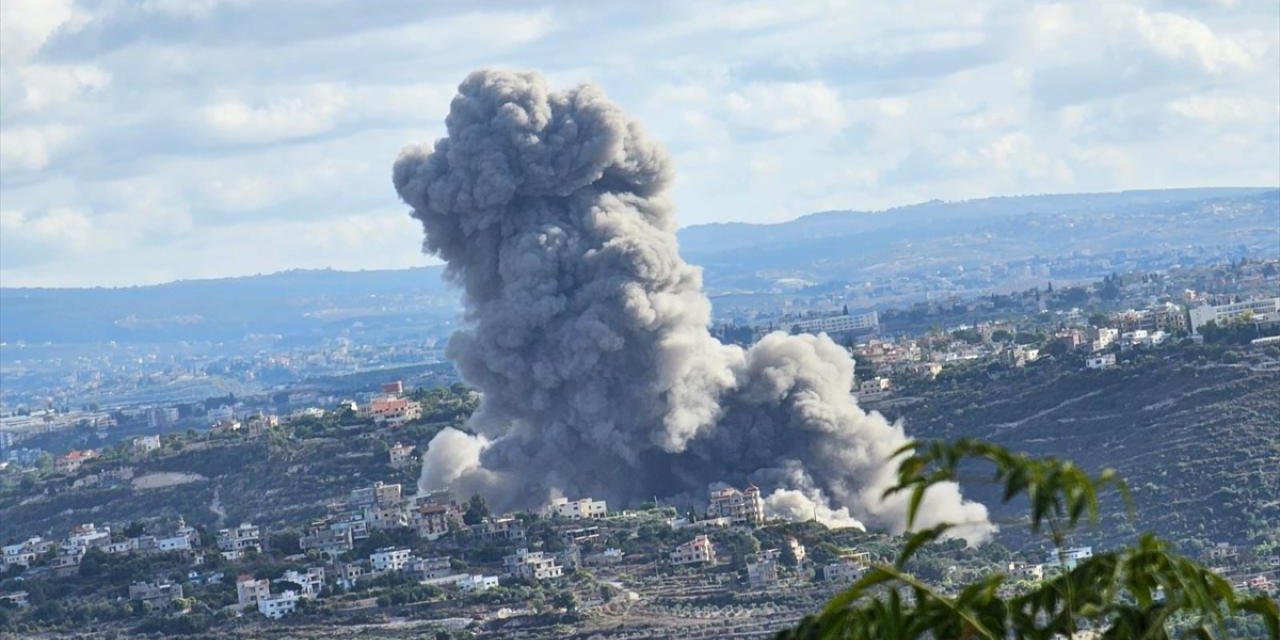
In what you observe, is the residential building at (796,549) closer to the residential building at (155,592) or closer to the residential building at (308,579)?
the residential building at (308,579)

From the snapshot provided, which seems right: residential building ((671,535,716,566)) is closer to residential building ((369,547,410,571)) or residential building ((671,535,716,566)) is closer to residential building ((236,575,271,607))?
residential building ((369,547,410,571))

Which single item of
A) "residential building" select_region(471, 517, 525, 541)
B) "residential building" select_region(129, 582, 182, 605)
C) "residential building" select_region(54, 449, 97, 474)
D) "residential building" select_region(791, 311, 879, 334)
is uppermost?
"residential building" select_region(54, 449, 97, 474)

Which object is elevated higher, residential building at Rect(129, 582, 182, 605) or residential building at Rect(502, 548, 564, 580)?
residential building at Rect(129, 582, 182, 605)

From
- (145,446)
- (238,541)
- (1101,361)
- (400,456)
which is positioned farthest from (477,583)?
(145,446)

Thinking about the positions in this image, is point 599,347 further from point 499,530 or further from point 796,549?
point 796,549

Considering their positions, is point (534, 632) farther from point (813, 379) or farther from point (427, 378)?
point (427, 378)

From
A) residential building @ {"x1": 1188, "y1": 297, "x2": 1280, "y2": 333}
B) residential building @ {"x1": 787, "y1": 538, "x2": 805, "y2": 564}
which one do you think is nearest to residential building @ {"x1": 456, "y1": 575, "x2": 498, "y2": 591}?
residential building @ {"x1": 787, "y1": 538, "x2": 805, "y2": 564}

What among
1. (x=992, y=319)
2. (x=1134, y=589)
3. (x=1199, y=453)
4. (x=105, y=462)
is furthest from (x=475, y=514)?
(x=992, y=319)
